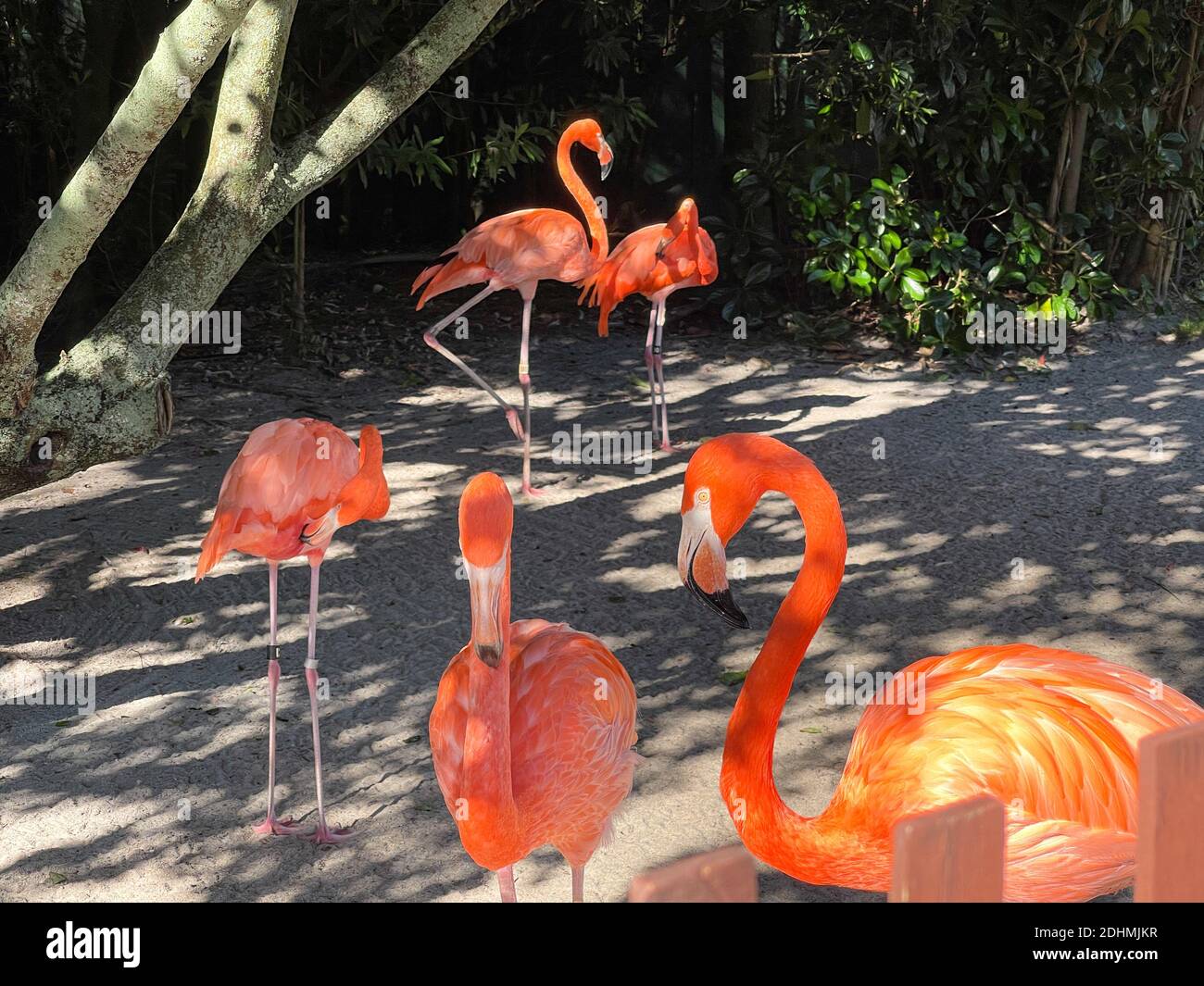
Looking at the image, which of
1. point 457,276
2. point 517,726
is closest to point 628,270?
point 457,276

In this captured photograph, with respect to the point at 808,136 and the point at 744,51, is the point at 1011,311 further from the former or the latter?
the point at 744,51

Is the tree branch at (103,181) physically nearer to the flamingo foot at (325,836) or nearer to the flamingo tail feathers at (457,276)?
the flamingo foot at (325,836)

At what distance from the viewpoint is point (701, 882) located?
4.22 feet

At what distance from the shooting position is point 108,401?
4.51 metres

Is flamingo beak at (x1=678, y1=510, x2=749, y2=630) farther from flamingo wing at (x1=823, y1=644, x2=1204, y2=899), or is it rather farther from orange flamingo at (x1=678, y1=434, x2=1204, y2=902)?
flamingo wing at (x1=823, y1=644, x2=1204, y2=899)

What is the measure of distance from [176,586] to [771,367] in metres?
4.65

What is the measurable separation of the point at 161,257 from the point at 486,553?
2.54m

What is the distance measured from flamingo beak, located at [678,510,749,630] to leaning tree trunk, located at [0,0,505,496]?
251 cm

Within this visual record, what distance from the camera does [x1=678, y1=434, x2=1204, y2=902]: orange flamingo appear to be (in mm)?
2598

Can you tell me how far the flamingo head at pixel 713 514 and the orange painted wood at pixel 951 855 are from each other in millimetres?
1182

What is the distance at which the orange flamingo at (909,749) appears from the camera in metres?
2.60

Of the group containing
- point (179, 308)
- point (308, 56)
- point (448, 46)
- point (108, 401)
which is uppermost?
point (308, 56)

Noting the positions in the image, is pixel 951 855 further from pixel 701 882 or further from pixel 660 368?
pixel 660 368

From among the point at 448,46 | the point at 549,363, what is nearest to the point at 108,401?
the point at 448,46
